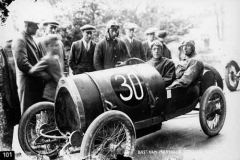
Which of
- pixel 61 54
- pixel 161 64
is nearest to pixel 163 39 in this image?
pixel 161 64

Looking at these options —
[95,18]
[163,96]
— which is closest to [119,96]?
[163,96]

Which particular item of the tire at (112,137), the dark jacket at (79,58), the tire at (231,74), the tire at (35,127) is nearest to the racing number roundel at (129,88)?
the tire at (112,137)

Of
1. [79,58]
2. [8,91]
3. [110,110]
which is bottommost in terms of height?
[110,110]

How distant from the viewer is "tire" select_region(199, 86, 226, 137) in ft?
12.6

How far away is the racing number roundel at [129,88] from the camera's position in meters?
3.41

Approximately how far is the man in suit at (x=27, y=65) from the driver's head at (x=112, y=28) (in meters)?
1.02

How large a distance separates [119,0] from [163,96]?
61.4 inches

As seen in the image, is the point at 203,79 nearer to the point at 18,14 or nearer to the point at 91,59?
the point at 91,59

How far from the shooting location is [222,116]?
4.14 m

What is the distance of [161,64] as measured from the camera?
3949 millimetres

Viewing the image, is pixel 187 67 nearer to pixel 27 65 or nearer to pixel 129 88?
pixel 129 88

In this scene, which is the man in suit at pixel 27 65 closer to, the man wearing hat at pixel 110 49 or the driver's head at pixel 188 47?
the man wearing hat at pixel 110 49

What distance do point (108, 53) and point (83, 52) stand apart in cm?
36

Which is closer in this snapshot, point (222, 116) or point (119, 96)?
point (119, 96)
